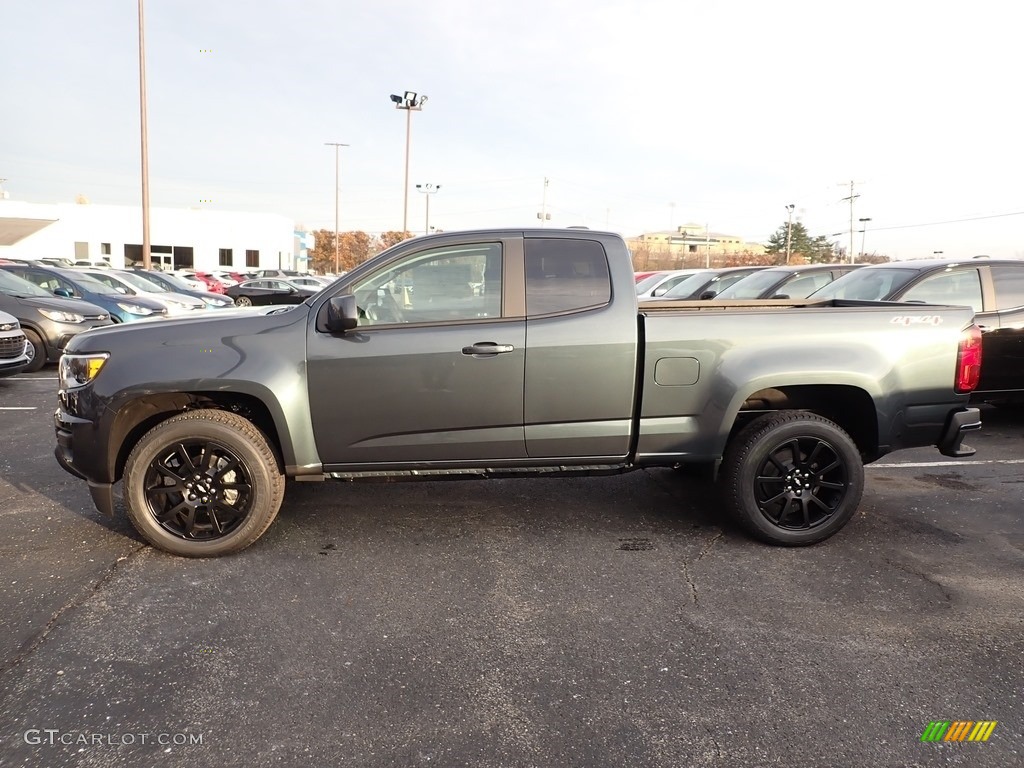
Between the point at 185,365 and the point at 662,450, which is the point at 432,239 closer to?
the point at 185,365

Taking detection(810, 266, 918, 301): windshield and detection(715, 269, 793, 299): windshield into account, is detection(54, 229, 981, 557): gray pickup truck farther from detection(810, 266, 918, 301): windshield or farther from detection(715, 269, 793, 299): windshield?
detection(715, 269, 793, 299): windshield

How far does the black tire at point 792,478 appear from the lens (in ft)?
13.2

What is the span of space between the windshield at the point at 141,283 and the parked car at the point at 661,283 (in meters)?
12.1

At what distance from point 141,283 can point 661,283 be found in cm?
1340

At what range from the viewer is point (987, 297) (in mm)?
6797

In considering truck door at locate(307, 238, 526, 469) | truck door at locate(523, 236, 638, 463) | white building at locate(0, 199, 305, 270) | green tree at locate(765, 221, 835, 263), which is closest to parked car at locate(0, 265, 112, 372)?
truck door at locate(307, 238, 526, 469)

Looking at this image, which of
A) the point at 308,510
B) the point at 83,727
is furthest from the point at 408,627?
the point at 308,510

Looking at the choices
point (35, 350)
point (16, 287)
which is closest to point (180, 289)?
point (16, 287)

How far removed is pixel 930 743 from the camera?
241 centimetres

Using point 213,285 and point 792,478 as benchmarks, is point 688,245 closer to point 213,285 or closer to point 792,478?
point 213,285

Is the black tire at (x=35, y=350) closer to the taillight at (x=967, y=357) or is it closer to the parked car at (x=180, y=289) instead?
the parked car at (x=180, y=289)

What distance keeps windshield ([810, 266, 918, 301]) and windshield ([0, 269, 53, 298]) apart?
456 inches

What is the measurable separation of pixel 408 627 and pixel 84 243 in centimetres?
6561

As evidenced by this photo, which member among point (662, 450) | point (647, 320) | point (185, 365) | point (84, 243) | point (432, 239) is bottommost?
point (662, 450)
